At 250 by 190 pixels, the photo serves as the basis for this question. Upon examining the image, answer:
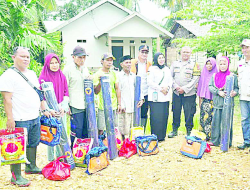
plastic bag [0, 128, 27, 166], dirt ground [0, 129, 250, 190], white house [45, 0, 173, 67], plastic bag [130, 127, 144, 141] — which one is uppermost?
white house [45, 0, 173, 67]

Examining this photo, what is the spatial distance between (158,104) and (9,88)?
3.03 m

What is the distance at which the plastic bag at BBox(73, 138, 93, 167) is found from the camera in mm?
4516

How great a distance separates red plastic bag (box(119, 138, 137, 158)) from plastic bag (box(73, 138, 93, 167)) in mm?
803

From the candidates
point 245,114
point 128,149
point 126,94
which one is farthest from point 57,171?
point 245,114

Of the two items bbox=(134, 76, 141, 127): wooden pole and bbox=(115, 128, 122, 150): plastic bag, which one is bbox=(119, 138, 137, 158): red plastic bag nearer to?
bbox=(115, 128, 122, 150): plastic bag

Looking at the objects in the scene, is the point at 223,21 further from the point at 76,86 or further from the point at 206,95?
the point at 76,86

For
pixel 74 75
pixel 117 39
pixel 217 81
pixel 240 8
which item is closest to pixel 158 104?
pixel 217 81

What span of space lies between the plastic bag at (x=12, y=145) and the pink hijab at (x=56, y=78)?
0.83 meters

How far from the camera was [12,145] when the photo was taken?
360 centimetres

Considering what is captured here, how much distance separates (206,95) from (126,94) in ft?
5.28

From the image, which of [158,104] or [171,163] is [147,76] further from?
[171,163]

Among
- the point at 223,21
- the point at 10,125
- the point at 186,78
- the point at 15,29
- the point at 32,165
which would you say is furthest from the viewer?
the point at 223,21

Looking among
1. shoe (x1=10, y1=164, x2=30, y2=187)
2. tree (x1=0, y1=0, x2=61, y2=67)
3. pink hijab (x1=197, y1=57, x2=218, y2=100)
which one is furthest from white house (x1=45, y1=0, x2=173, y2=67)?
shoe (x1=10, y1=164, x2=30, y2=187)

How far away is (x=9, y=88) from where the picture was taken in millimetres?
3436
